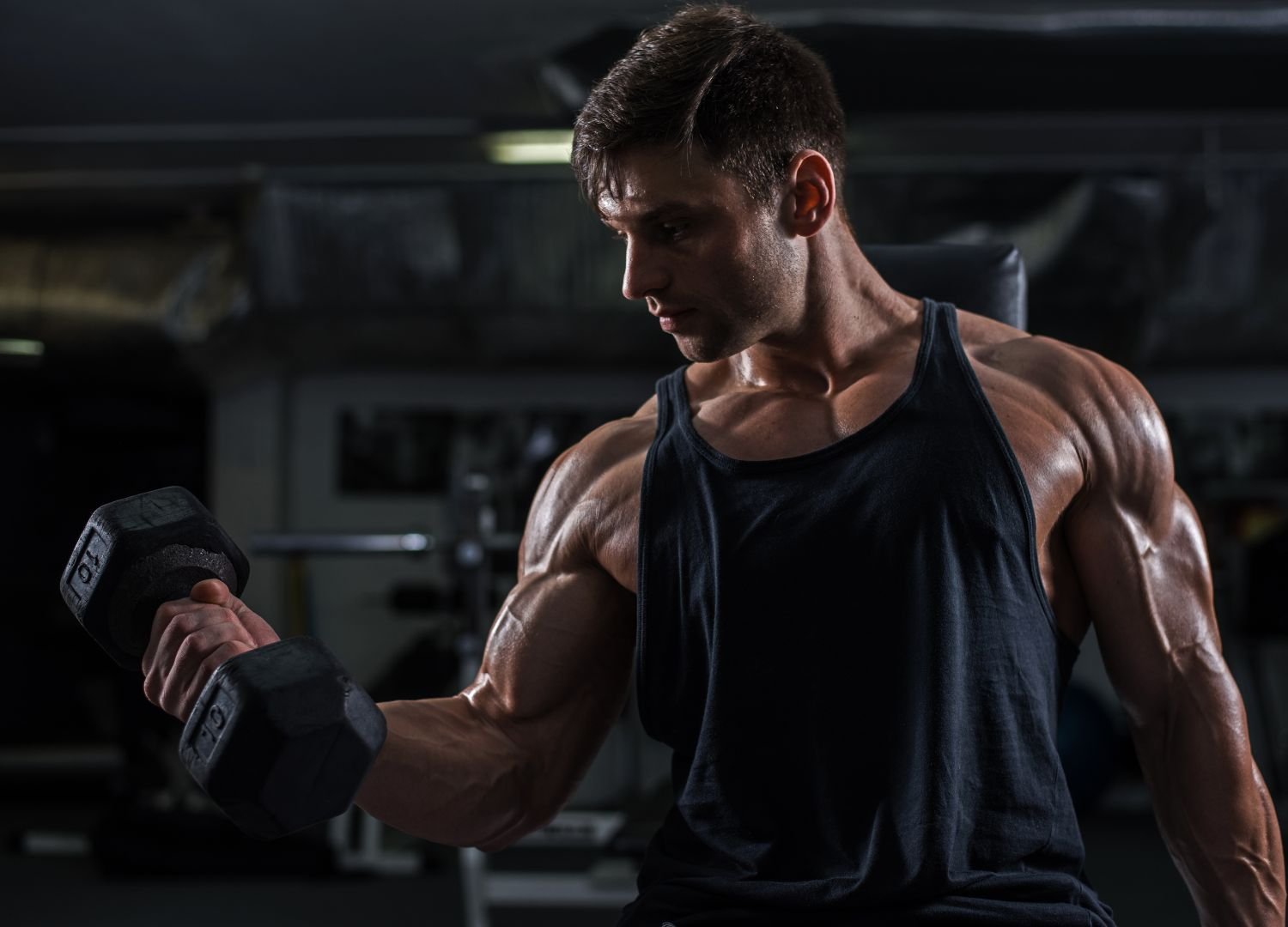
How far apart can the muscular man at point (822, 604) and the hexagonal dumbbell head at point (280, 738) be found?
103mm

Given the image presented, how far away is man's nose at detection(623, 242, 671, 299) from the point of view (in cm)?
115

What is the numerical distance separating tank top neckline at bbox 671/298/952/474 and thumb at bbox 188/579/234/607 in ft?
1.51

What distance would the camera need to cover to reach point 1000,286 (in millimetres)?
1476

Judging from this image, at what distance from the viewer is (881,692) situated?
1120mm

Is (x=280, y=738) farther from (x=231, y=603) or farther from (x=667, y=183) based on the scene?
(x=667, y=183)

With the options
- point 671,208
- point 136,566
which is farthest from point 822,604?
point 136,566

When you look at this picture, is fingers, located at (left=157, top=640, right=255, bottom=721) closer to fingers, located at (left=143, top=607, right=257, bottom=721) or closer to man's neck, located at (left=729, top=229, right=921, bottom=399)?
fingers, located at (left=143, top=607, right=257, bottom=721)

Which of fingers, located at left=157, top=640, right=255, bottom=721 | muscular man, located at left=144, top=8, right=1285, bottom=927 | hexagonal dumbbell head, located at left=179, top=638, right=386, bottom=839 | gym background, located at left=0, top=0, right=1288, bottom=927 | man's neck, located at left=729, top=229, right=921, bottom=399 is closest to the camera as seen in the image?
hexagonal dumbbell head, located at left=179, top=638, right=386, bottom=839

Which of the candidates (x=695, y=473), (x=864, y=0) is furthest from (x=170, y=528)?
(x=864, y=0)

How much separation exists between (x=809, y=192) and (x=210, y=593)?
0.65 meters

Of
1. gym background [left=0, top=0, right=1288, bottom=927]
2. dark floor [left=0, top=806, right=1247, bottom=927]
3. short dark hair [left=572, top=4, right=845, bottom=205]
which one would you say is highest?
short dark hair [left=572, top=4, right=845, bottom=205]

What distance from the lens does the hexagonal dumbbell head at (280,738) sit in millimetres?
892

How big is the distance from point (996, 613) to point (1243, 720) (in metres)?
0.29

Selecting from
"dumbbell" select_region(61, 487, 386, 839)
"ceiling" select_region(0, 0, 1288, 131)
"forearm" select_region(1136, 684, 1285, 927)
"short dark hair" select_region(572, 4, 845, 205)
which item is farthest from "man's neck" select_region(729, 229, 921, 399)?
"ceiling" select_region(0, 0, 1288, 131)
